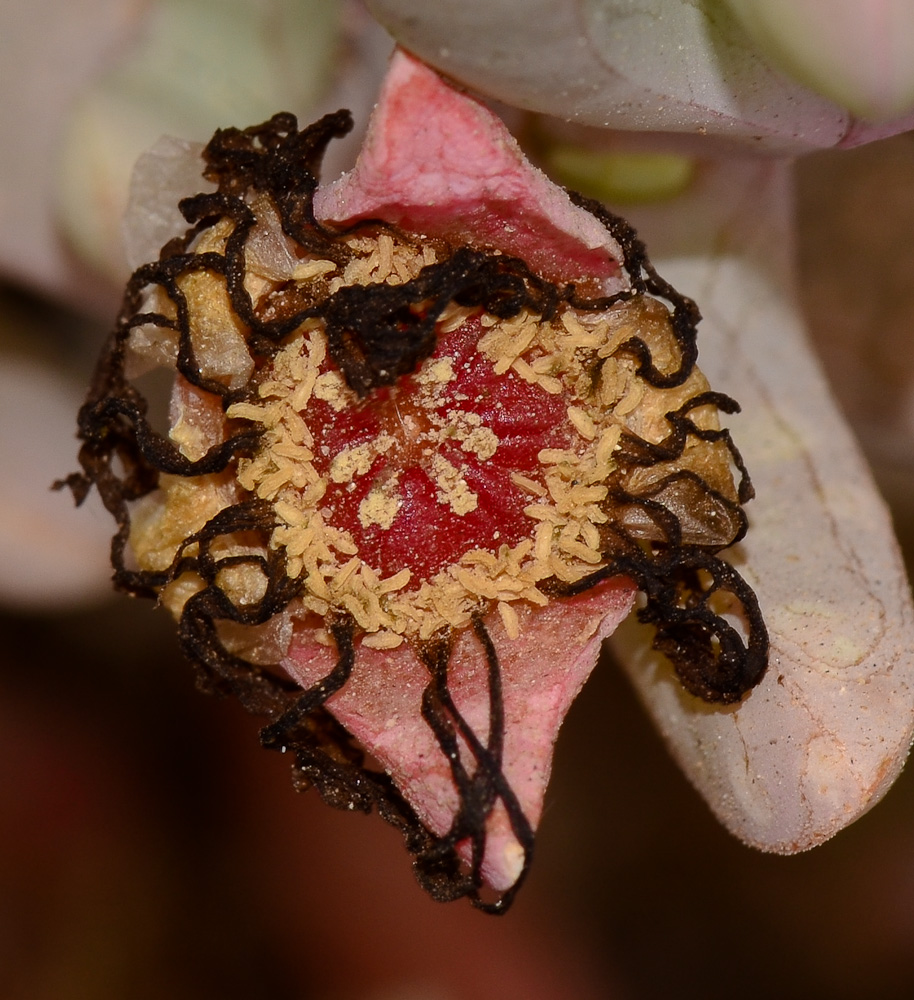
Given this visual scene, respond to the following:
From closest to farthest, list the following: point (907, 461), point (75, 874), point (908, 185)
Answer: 1. point (908, 185)
2. point (907, 461)
3. point (75, 874)

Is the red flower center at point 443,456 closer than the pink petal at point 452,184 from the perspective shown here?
No

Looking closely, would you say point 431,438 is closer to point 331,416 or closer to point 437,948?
point 331,416

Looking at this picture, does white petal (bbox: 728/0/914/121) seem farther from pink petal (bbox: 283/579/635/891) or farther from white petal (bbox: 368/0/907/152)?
pink petal (bbox: 283/579/635/891)

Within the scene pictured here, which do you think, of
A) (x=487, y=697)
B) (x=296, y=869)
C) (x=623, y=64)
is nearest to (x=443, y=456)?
(x=487, y=697)

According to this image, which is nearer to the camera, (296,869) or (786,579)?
(786,579)

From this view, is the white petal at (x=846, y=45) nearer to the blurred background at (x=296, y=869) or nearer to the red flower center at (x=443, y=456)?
the red flower center at (x=443, y=456)

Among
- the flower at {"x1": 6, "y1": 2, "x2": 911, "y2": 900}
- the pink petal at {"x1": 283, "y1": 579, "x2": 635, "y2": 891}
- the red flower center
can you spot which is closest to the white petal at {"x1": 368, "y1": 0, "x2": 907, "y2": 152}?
the flower at {"x1": 6, "y1": 2, "x2": 911, "y2": 900}

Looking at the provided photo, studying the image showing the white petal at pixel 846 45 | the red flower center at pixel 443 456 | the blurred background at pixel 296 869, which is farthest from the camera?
the blurred background at pixel 296 869

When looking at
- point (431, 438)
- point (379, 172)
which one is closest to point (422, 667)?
point (431, 438)

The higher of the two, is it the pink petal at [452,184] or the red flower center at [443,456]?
the pink petal at [452,184]

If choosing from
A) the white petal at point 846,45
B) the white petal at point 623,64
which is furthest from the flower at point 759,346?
the white petal at point 846,45

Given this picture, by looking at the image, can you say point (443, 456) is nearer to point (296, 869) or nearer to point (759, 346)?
point (759, 346)
